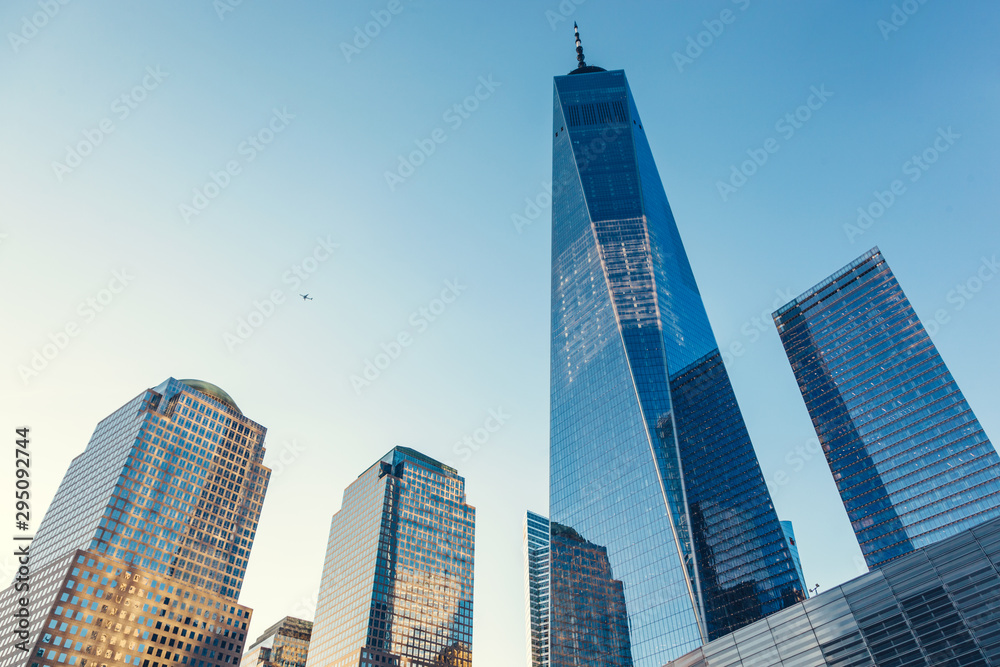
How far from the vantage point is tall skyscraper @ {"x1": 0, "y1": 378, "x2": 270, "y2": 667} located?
13062 cm

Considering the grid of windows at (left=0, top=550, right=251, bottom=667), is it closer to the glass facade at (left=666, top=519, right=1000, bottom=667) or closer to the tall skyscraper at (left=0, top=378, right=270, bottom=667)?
the tall skyscraper at (left=0, top=378, right=270, bottom=667)

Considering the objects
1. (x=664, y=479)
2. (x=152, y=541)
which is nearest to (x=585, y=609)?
(x=664, y=479)

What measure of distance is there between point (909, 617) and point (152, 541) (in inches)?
5874

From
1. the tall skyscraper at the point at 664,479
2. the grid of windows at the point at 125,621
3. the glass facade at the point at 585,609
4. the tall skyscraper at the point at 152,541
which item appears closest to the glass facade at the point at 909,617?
the tall skyscraper at the point at 664,479

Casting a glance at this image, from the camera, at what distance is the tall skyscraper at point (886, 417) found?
13975 cm

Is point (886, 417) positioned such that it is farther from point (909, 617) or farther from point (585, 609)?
point (909, 617)

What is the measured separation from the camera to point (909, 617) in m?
53.3

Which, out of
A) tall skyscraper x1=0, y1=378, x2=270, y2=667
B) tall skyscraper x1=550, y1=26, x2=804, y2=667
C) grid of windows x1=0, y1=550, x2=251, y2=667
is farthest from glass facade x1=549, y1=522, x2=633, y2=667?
grid of windows x1=0, y1=550, x2=251, y2=667

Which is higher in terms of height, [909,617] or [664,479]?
[664,479]

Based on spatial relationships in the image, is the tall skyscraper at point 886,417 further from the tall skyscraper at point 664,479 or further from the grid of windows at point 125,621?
the grid of windows at point 125,621

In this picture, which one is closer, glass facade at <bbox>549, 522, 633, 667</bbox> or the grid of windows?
the grid of windows

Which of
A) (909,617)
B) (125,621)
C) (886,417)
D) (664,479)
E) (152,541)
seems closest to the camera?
(909,617)

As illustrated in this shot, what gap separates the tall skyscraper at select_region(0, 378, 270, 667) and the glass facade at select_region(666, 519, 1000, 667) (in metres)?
127

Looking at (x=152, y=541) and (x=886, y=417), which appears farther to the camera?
(x=886, y=417)
